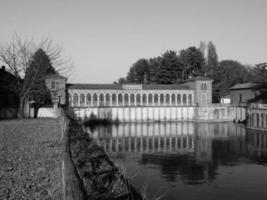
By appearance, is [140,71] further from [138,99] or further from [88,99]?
[88,99]

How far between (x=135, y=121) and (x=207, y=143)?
92.0ft

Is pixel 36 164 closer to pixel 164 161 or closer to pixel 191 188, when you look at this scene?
pixel 191 188

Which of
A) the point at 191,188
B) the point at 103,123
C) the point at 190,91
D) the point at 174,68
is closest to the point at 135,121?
the point at 103,123

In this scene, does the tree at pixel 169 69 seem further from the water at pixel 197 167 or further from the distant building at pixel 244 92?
the water at pixel 197 167

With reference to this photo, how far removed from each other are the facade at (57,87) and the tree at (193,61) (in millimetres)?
43389

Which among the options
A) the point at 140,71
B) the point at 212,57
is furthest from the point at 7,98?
the point at 212,57

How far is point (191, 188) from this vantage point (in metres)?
15.8

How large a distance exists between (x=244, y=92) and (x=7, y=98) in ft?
154

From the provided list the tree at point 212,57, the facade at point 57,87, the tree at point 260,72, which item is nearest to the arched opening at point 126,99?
the facade at point 57,87

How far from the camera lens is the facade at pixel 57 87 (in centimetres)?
5496

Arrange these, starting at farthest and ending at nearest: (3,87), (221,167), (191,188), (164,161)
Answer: (3,87), (164,161), (221,167), (191,188)

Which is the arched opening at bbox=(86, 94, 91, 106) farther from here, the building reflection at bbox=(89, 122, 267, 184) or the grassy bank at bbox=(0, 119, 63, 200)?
the grassy bank at bbox=(0, 119, 63, 200)

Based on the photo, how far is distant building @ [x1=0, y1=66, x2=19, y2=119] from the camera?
4312 centimetres

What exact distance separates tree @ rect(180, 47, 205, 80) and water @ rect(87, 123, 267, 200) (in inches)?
2222
